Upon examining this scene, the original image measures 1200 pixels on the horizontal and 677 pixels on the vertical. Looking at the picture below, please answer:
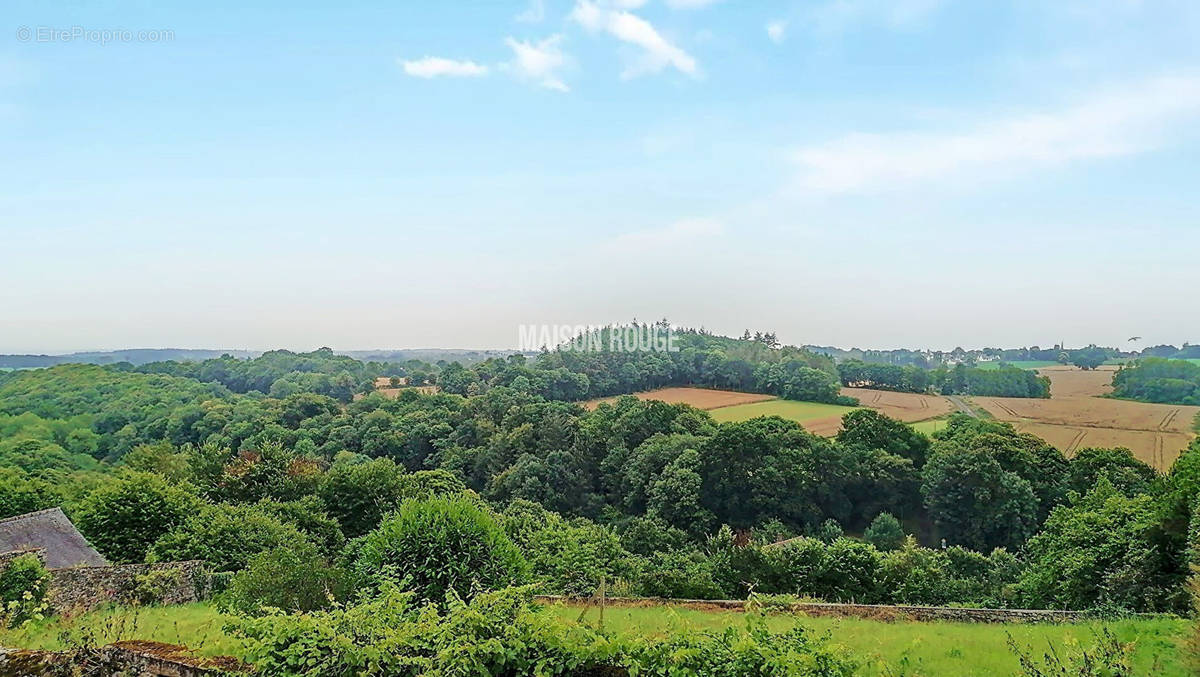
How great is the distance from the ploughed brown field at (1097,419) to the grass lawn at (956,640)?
85.6ft

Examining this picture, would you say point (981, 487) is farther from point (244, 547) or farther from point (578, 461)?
point (244, 547)

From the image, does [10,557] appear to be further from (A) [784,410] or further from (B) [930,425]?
(A) [784,410]

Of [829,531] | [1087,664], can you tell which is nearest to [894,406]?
A: [829,531]

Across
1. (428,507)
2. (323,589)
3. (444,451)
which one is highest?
(428,507)

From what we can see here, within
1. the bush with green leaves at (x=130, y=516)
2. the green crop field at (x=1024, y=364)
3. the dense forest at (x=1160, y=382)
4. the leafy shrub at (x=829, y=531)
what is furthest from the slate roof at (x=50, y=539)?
the green crop field at (x=1024, y=364)

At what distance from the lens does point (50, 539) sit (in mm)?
14609

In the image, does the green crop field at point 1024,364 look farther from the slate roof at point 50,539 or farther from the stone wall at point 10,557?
the stone wall at point 10,557

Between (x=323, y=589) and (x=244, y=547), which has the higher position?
Answer: (x=323, y=589)

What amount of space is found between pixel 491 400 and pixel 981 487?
118ft

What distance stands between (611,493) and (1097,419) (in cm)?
2829

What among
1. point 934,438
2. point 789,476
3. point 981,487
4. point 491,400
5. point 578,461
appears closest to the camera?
point 981,487

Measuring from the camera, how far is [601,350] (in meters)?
74.5

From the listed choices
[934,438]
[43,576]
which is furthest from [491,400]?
[43,576]

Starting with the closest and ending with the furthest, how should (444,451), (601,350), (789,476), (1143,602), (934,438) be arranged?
(1143,602)
(789,476)
(934,438)
(444,451)
(601,350)
